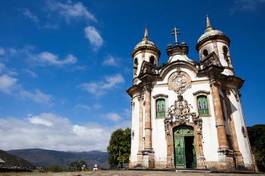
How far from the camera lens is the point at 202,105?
2264 centimetres

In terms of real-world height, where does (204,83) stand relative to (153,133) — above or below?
above

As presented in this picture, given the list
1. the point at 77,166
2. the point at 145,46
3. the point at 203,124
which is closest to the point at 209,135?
the point at 203,124

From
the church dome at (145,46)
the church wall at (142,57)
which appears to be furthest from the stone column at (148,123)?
the church dome at (145,46)

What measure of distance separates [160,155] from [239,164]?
648cm

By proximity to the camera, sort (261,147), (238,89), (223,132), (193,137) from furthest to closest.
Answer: (261,147) < (238,89) < (193,137) < (223,132)

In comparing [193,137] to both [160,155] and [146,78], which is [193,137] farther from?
[146,78]

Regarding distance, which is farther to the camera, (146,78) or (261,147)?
(261,147)

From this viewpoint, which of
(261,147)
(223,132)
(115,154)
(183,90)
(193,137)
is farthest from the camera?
(261,147)

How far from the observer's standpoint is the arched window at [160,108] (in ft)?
76.6

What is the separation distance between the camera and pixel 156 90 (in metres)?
24.2

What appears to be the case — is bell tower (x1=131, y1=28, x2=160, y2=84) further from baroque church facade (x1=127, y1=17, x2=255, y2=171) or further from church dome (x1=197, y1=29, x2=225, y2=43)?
church dome (x1=197, y1=29, x2=225, y2=43)

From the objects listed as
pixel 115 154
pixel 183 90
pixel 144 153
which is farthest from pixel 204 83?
pixel 115 154

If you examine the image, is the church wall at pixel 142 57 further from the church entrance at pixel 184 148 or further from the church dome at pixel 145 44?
the church entrance at pixel 184 148

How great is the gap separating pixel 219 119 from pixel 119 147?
25.0 meters
